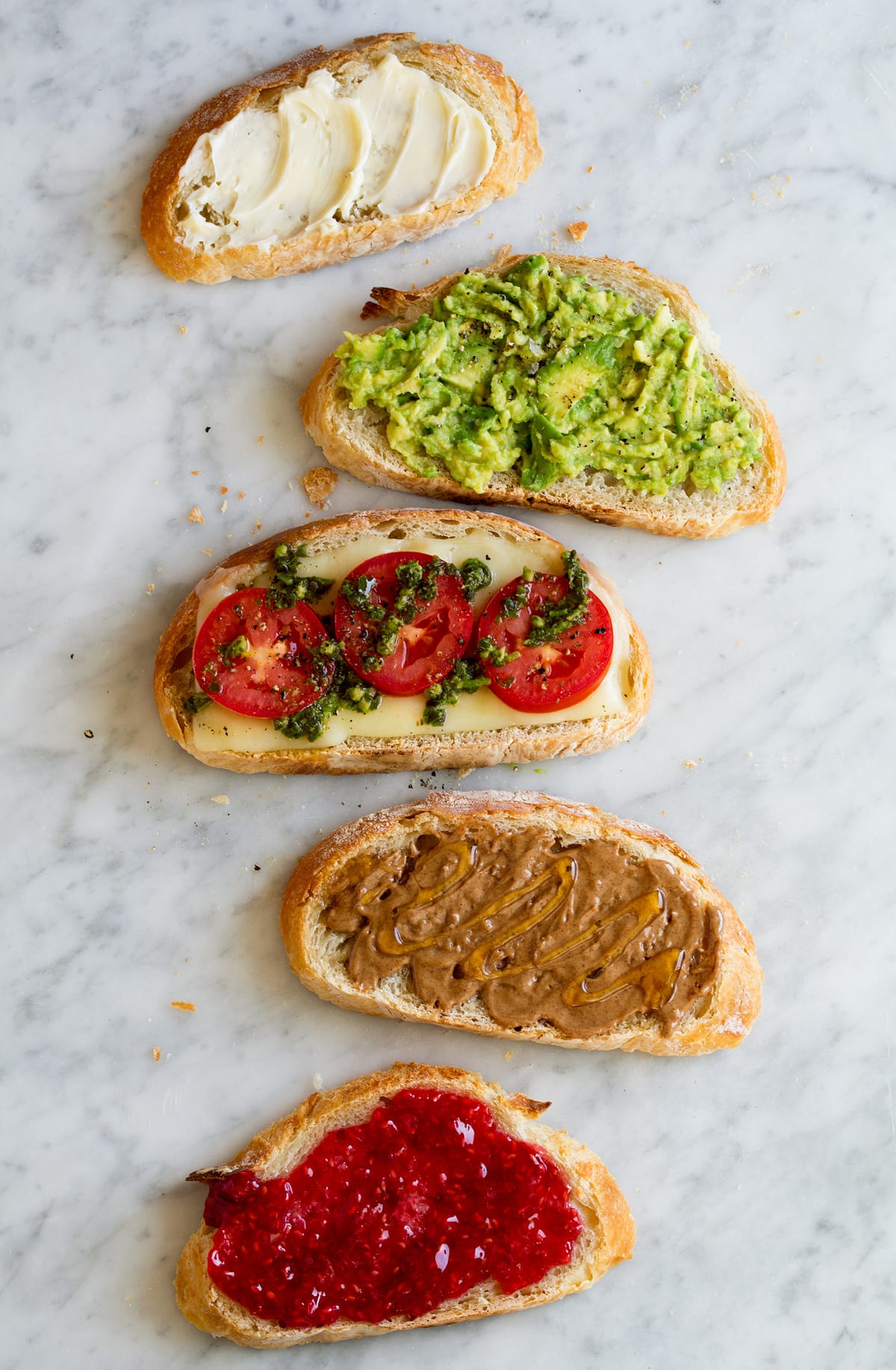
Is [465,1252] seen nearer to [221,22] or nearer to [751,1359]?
[751,1359]

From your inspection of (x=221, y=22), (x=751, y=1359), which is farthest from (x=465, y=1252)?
(x=221, y=22)

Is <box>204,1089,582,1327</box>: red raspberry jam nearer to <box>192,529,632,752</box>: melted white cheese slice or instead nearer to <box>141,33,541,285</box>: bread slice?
<box>192,529,632,752</box>: melted white cheese slice

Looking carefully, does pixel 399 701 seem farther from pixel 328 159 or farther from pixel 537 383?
pixel 328 159

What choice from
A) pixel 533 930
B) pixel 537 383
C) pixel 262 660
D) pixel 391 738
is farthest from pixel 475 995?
pixel 537 383

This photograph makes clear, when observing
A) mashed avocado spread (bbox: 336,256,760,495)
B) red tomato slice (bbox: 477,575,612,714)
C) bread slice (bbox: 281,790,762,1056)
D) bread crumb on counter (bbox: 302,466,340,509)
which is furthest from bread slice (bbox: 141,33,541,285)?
bread slice (bbox: 281,790,762,1056)

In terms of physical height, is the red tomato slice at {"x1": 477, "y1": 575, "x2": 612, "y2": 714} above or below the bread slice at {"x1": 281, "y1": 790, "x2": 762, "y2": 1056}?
above

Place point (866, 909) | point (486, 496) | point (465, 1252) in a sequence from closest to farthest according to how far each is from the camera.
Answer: point (465, 1252) → point (486, 496) → point (866, 909)
